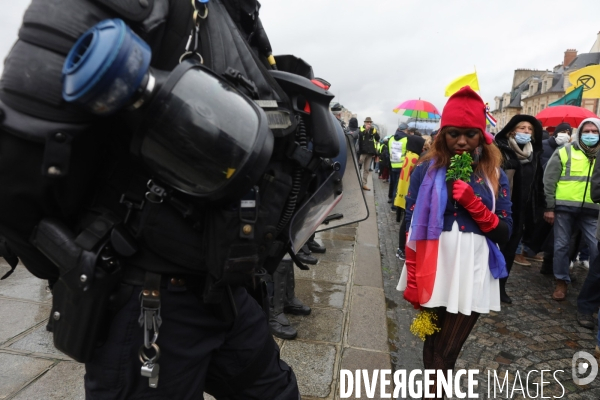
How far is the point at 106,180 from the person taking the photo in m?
1.26

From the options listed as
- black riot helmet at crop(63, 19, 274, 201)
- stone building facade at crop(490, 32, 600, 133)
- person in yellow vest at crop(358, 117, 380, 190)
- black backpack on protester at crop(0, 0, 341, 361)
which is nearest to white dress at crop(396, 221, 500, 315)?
black backpack on protester at crop(0, 0, 341, 361)

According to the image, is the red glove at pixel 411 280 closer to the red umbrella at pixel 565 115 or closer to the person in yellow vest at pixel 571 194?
the person in yellow vest at pixel 571 194

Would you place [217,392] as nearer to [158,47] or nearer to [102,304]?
[102,304]

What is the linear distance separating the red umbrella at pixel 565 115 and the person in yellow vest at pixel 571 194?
192 inches

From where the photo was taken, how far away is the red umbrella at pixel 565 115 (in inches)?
362

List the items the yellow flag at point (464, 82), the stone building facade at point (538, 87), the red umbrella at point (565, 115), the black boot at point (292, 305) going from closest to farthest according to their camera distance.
→ the yellow flag at point (464, 82) → the black boot at point (292, 305) → the red umbrella at point (565, 115) → the stone building facade at point (538, 87)

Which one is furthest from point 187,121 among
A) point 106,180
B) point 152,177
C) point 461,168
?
point 461,168

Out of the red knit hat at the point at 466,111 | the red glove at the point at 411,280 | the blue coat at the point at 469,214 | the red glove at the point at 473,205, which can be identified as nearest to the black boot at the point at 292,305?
the red glove at the point at 411,280

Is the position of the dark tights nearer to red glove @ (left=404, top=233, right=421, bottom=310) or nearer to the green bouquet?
red glove @ (left=404, top=233, right=421, bottom=310)

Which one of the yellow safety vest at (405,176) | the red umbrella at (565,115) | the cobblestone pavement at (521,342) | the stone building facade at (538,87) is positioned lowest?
the cobblestone pavement at (521,342)

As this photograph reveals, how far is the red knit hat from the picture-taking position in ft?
8.68

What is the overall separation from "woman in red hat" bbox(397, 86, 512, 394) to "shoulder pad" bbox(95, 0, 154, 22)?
2028 mm

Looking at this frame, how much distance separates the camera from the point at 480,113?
266 centimetres

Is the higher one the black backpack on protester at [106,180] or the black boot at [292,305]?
the black backpack on protester at [106,180]
